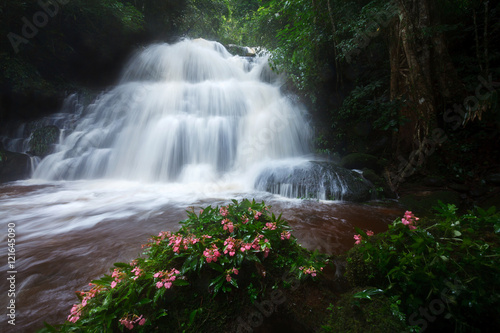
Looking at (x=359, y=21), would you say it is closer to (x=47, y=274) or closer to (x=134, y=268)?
(x=134, y=268)

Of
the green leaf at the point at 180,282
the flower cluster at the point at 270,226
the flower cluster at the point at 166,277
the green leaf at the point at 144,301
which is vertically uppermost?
the flower cluster at the point at 270,226

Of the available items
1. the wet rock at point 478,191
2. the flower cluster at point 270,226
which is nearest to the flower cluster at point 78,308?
the flower cluster at point 270,226

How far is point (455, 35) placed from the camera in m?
5.68

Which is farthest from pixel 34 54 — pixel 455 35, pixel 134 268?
pixel 455 35

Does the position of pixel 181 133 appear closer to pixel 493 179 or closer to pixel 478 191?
pixel 478 191

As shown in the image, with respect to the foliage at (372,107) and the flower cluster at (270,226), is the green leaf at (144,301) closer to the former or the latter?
the flower cluster at (270,226)

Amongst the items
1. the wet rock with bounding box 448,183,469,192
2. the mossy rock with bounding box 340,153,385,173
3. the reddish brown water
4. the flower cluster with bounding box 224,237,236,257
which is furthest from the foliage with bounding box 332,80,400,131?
the flower cluster with bounding box 224,237,236,257

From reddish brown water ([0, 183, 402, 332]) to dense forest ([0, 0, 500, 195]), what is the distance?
9.02 ft

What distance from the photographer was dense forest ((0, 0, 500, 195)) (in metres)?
5.04

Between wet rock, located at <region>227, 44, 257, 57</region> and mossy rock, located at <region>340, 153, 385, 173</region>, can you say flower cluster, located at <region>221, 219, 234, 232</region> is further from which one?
wet rock, located at <region>227, 44, 257, 57</region>

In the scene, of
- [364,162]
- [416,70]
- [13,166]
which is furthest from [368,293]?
[13,166]

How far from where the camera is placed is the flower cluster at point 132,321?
3.58 feet

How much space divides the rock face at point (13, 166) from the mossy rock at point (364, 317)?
11.1m

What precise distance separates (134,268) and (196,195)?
14.4ft
